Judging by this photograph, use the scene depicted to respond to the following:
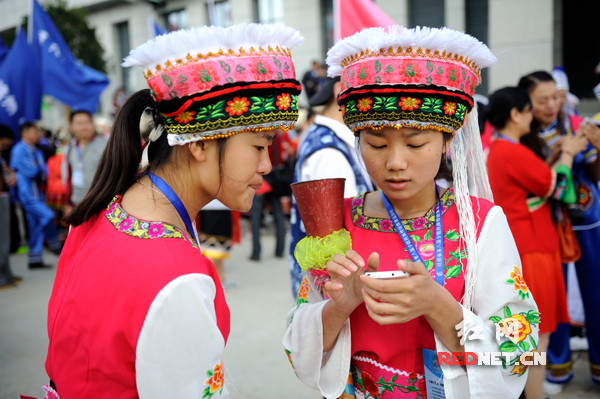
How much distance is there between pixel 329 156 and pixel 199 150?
56.3 inches

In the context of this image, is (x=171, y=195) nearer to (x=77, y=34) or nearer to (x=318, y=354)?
(x=318, y=354)

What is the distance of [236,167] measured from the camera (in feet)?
4.42

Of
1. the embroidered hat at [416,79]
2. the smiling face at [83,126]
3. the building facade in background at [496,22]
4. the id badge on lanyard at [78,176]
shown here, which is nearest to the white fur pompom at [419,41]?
the embroidered hat at [416,79]

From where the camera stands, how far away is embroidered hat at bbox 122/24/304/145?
1244 millimetres

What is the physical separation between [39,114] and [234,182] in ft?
21.8

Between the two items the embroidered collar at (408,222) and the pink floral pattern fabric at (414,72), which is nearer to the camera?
the pink floral pattern fabric at (414,72)

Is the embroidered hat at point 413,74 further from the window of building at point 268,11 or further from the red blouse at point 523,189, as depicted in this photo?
the window of building at point 268,11

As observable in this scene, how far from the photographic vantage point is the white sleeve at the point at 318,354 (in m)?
1.51

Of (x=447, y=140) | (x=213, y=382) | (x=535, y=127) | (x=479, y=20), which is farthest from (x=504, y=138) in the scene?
(x=479, y=20)

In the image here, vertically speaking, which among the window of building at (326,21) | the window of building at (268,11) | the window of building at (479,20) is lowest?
the window of building at (479,20)


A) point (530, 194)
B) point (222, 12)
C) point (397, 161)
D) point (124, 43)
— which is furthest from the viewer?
point (124, 43)

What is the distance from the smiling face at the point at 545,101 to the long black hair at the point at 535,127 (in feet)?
0.10

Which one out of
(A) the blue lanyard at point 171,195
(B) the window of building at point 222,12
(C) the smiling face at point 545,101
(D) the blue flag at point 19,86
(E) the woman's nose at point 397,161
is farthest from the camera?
(B) the window of building at point 222,12

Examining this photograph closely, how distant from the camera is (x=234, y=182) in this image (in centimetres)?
136
